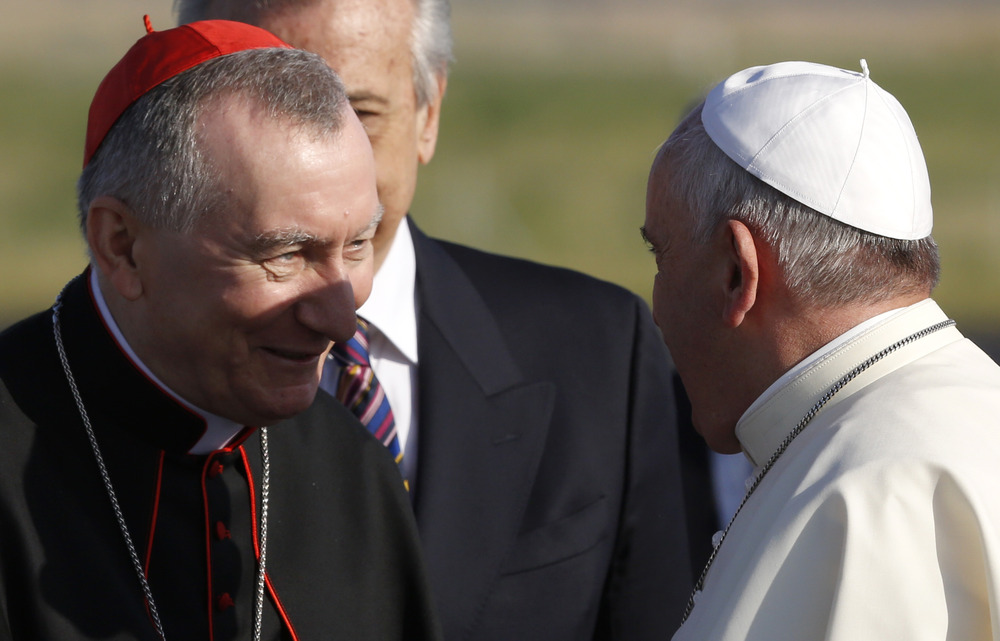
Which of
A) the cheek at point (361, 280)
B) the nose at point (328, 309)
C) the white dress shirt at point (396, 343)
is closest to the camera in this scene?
the nose at point (328, 309)

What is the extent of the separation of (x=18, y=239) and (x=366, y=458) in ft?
79.3

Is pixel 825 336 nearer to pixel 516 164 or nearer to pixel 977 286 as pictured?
pixel 977 286

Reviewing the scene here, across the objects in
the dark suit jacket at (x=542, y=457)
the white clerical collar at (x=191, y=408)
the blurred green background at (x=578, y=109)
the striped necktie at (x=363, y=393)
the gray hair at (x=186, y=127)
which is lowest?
the blurred green background at (x=578, y=109)

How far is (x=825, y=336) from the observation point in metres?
2.27

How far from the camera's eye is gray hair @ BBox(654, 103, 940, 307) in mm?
2244

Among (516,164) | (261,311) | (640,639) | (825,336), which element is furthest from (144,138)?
(516,164)

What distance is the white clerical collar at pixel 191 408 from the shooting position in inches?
93.3

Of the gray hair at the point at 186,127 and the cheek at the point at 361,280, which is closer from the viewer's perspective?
the gray hair at the point at 186,127

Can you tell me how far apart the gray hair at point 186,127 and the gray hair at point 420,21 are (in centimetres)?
73

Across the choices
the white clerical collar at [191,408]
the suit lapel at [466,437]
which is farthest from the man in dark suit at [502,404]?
the white clerical collar at [191,408]

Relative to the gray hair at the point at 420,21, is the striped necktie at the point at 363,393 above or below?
below

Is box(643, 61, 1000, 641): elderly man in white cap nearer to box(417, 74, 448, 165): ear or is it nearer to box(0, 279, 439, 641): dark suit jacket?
box(0, 279, 439, 641): dark suit jacket

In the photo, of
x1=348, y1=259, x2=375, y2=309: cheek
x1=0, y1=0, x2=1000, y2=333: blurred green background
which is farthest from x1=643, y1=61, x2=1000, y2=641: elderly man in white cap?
x1=0, y1=0, x2=1000, y2=333: blurred green background

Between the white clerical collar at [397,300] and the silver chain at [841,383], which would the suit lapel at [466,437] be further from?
the silver chain at [841,383]
